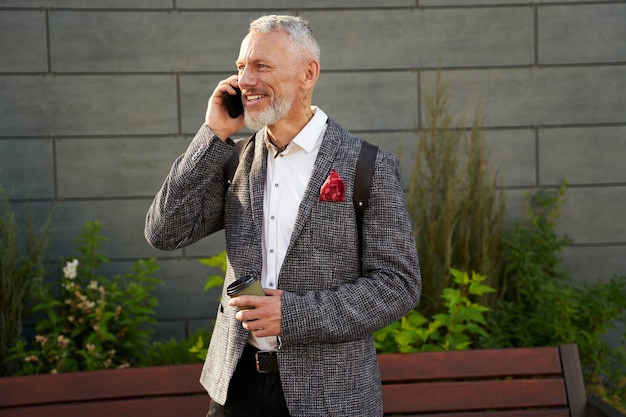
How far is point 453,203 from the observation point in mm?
5273

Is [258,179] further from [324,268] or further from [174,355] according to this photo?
[174,355]

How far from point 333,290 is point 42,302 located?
10.8ft

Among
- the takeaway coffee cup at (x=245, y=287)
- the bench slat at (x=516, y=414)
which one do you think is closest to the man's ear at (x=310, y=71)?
the takeaway coffee cup at (x=245, y=287)

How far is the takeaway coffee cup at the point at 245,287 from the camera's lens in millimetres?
2285

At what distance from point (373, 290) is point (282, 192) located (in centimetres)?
44

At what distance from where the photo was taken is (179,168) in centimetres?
252

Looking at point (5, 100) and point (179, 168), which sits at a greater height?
point (5, 100)

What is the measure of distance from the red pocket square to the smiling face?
269 mm

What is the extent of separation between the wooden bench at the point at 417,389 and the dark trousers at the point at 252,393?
1.20 meters

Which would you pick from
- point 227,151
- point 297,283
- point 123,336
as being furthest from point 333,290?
point 123,336

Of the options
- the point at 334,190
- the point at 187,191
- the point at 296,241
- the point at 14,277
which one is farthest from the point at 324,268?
the point at 14,277

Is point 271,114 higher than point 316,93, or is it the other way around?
point 316,93

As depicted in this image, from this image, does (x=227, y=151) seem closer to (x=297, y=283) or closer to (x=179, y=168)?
(x=179, y=168)

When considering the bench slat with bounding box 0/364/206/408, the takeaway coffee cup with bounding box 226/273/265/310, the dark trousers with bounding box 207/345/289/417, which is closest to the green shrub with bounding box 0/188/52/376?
the bench slat with bounding box 0/364/206/408
